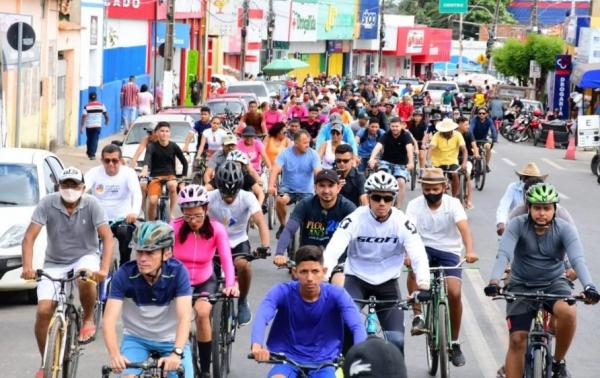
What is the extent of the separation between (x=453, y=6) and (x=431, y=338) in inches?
2645

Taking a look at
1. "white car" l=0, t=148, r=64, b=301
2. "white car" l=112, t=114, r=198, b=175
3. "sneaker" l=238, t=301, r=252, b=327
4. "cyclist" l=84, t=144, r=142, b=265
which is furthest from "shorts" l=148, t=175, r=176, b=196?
"white car" l=112, t=114, r=198, b=175

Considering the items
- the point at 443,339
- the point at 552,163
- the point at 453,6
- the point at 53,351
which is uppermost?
the point at 453,6

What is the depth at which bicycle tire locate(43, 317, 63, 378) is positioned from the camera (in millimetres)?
9686

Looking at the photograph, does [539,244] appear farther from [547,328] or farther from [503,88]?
[503,88]

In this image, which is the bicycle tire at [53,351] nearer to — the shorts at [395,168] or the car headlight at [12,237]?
the car headlight at [12,237]

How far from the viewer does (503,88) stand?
74.4 meters

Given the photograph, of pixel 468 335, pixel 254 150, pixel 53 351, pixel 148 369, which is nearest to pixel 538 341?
pixel 148 369

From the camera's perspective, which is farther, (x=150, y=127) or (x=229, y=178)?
(x=150, y=127)

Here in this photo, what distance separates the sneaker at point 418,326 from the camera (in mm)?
11380

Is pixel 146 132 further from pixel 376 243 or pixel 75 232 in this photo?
pixel 376 243

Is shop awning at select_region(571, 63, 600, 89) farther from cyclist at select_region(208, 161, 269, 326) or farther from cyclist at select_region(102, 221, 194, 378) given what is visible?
cyclist at select_region(102, 221, 194, 378)

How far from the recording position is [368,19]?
106 meters

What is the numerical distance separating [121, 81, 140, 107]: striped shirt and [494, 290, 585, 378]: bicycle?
33046 millimetres

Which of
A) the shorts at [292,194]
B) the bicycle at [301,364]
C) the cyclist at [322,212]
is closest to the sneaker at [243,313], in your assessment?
the cyclist at [322,212]
